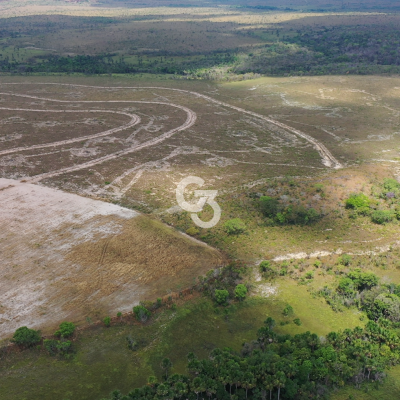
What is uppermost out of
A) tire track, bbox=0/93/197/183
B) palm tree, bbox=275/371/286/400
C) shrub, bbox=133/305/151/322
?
tire track, bbox=0/93/197/183

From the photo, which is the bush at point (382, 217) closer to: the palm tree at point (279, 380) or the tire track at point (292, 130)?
the tire track at point (292, 130)

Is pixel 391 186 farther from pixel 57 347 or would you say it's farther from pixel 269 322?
pixel 57 347

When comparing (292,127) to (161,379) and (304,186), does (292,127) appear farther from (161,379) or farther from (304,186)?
(161,379)

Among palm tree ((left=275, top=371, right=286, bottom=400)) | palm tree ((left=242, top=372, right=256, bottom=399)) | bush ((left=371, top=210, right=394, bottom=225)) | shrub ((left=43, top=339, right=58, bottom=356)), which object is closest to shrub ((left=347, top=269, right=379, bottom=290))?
bush ((left=371, top=210, right=394, bottom=225))

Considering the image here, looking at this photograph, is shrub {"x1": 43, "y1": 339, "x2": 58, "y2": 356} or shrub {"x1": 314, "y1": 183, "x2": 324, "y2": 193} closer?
shrub {"x1": 43, "y1": 339, "x2": 58, "y2": 356}

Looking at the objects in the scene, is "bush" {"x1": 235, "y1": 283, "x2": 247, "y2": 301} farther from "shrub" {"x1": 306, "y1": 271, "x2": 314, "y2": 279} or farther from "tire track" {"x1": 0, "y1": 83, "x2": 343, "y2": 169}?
"tire track" {"x1": 0, "y1": 83, "x2": 343, "y2": 169}

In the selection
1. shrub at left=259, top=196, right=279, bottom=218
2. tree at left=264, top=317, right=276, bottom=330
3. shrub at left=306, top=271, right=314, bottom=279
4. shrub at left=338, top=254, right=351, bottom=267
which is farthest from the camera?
shrub at left=259, top=196, right=279, bottom=218

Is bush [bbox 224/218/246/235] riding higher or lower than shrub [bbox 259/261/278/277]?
higher

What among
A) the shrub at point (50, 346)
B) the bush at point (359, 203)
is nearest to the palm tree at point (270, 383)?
the shrub at point (50, 346)

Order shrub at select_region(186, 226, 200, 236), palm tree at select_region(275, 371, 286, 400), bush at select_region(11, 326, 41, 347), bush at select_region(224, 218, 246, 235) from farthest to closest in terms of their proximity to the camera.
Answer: shrub at select_region(186, 226, 200, 236) < bush at select_region(224, 218, 246, 235) < bush at select_region(11, 326, 41, 347) < palm tree at select_region(275, 371, 286, 400)
